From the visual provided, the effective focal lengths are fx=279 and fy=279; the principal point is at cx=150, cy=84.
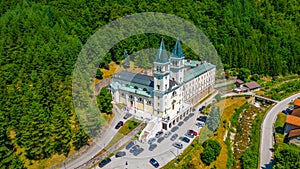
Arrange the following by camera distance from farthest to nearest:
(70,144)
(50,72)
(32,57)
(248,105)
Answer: (248,105) < (32,57) < (50,72) < (70,144)

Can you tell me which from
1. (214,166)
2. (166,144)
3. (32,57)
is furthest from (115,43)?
(214,166)

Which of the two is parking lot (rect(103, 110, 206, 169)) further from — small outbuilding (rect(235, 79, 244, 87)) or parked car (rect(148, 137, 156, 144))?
small outbuilding (rect(235, 79, 244, 87))

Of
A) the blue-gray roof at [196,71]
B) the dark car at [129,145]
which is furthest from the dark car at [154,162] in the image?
the blue-gray roof at [196,71]

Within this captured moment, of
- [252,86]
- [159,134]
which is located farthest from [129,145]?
[252,86]

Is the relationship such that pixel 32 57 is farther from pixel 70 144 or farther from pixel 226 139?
pixel 226 139

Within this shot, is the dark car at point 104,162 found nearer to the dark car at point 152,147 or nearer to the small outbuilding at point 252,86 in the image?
the dark car at point 152,147

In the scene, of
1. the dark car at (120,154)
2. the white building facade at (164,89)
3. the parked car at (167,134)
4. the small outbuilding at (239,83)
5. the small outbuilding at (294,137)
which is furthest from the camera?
the small outbuilding at (239,83)
